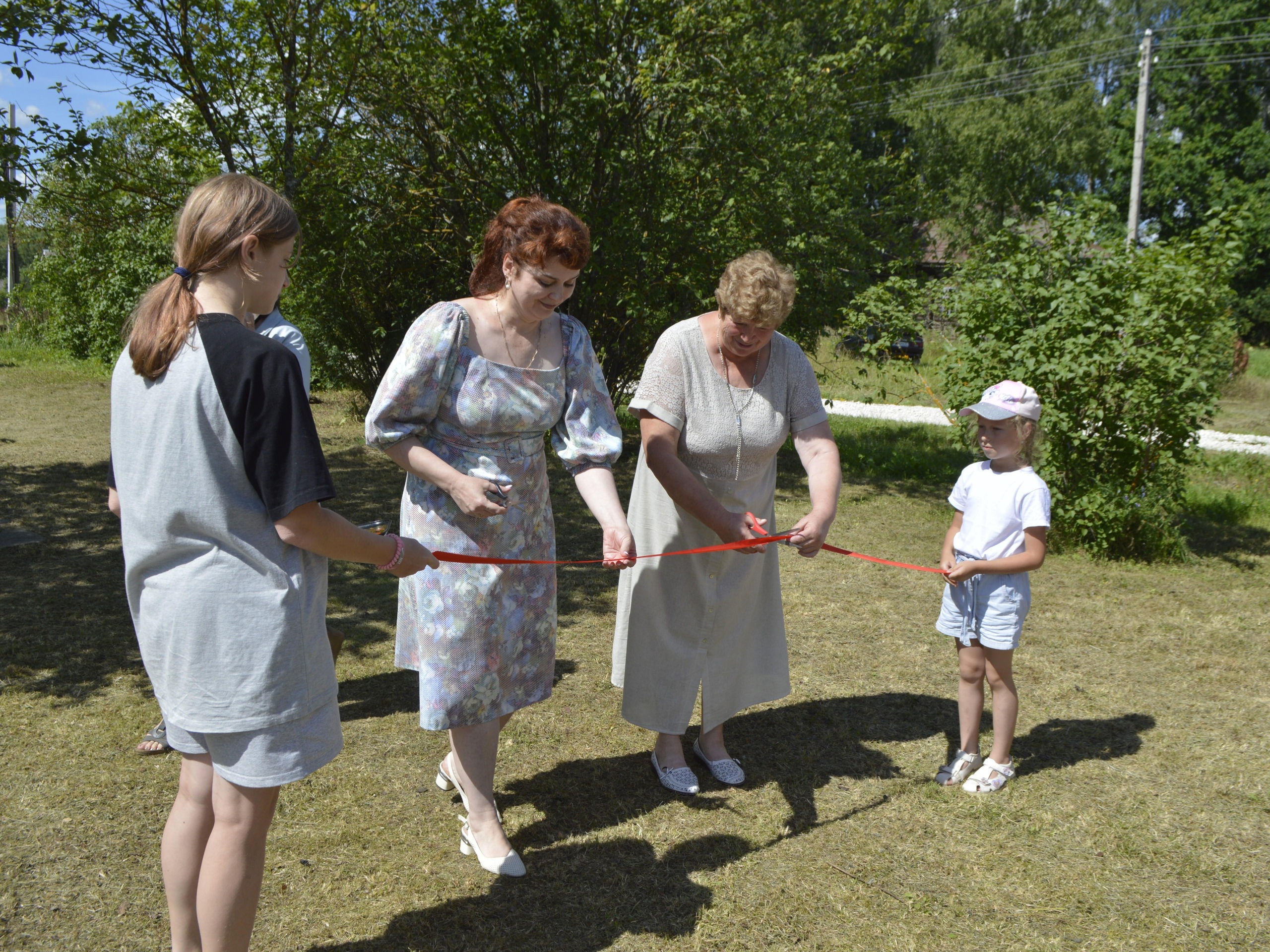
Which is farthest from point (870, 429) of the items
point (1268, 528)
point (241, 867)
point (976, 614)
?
point (241, 867)

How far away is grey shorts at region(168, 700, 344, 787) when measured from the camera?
1.98 m

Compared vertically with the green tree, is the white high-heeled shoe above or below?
below

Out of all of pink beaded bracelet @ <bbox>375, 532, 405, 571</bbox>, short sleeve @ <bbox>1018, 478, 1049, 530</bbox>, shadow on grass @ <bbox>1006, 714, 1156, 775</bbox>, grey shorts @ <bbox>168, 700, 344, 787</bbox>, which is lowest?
shadow on grass @ <bbox>1006, 714, 1156, 775</bbox>

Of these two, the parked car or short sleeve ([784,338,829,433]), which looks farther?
the parked car

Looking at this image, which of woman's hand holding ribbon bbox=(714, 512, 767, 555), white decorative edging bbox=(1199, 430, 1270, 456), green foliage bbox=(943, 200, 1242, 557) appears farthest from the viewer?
white decorative edging bbox=(1199, 430, 1270, 456)

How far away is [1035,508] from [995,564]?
0.24m

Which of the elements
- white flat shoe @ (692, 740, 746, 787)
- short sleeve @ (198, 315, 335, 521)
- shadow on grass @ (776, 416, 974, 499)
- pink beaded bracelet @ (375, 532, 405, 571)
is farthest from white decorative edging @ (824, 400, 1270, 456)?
A: short sleeve @ (198, 315, 335, 521)

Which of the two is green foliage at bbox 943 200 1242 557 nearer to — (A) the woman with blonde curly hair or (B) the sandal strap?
(B) the sandal strap

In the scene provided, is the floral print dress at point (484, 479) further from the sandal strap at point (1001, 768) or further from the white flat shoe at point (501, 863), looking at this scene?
the sandal strap at point (1001, 768)

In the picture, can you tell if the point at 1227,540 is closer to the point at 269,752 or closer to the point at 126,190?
the point at 269,752

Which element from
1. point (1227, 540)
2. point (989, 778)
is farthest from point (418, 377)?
→ point (1227, 540)

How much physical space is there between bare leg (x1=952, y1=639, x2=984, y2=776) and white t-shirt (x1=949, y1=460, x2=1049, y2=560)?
0.35 meters

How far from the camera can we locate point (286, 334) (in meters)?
3.30

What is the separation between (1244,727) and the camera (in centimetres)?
427
